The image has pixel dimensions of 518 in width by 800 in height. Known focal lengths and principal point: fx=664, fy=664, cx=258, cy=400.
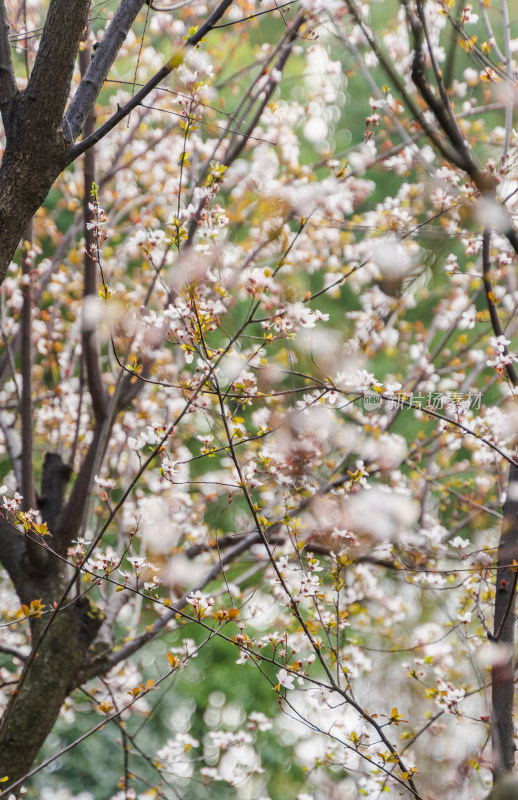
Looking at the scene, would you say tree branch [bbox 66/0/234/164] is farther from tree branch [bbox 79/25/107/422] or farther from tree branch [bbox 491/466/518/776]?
tree branch [bbox 491/466/518/776]

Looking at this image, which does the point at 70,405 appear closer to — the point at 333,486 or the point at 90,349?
the point at 90,349

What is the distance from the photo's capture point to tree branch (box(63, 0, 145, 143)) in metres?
1.61

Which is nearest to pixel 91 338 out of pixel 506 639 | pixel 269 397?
pixel 269 397

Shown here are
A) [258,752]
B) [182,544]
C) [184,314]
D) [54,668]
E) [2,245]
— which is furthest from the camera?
[258,752]

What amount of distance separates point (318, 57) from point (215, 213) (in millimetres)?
2946

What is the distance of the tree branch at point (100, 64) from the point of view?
5.29ft

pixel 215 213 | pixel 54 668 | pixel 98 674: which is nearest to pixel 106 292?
pixel 215 213

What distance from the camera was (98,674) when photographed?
2838 millimetres

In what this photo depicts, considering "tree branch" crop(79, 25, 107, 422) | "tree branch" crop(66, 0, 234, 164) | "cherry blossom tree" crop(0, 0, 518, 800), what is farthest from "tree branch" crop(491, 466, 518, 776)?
"tree branch" crop(79, 25, 107, 422)

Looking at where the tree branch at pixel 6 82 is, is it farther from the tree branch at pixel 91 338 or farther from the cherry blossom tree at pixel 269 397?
the tree branch at pixel 91 338

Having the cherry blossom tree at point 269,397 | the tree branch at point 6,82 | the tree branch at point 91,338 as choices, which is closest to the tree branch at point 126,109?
the cherry blossom tree at point 269,397

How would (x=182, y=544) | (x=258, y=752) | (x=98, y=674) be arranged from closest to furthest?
(x=98, y=674)
(x=182, y=544)
(x=258, y=752)

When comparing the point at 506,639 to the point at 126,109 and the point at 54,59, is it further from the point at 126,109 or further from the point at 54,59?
the point at 54,59

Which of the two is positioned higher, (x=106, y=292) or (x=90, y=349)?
(x=90, y=349)
